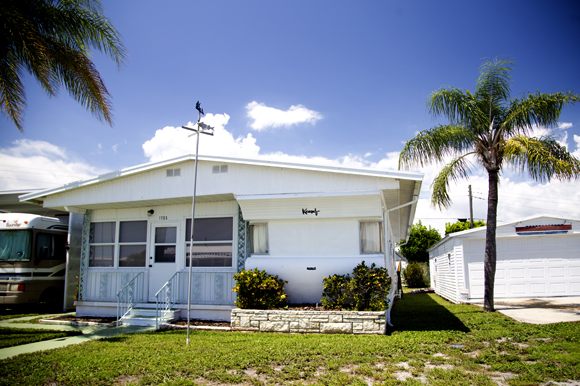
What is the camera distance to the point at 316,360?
18.9 feet

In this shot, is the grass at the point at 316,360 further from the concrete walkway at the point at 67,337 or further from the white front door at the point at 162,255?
the white front door at the point at 162,255

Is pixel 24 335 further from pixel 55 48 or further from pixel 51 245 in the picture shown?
pixel 55 48

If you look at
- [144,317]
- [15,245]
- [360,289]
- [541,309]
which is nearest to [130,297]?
[144,317]

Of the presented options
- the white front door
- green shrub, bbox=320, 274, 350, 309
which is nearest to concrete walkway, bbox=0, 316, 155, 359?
the white front door

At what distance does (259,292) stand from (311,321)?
1359 mm

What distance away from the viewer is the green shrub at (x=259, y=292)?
8.46 metres

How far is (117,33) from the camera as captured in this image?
31.2ft

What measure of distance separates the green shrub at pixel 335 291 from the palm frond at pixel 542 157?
18.8 feet

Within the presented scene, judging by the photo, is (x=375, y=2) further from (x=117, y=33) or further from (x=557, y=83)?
(x=117, y=33)

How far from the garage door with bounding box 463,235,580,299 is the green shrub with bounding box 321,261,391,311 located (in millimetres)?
8299

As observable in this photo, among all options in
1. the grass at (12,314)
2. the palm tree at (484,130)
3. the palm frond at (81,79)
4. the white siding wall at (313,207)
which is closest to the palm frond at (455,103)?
the palm tree at (484,130)

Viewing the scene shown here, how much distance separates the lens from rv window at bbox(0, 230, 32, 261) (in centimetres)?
1193

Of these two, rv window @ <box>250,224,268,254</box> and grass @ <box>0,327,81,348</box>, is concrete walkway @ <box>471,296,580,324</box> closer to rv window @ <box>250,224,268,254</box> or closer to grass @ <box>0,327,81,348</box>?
rv window @ <box>250,224,268,254</box>

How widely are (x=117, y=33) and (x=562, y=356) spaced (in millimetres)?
11281
